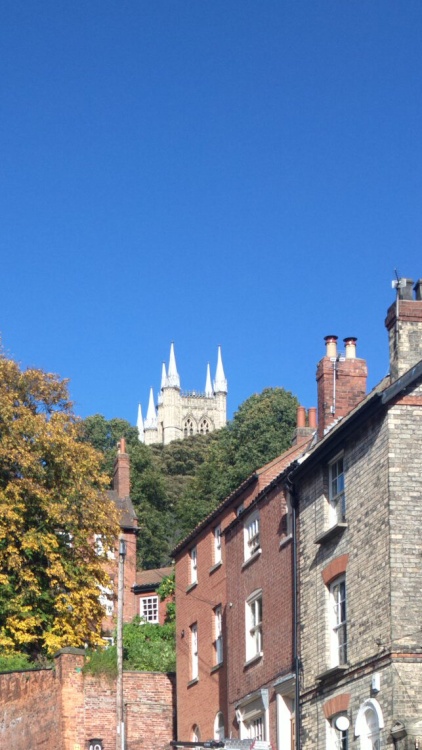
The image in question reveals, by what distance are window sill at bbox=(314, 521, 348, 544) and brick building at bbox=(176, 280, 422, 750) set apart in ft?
0.16

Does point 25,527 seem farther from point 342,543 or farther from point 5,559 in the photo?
point 342,543

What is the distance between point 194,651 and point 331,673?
16773mm

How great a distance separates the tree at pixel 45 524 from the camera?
1950 inches

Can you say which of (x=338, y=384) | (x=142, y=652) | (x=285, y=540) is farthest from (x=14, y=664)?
(x=338, y=384)

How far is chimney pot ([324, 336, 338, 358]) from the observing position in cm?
3606

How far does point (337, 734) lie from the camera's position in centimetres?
2959

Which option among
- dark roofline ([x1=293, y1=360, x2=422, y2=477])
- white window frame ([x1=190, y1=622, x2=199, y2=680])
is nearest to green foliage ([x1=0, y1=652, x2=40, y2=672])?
white window frame ([x1=190, y1=622, x2=199, y2=680])

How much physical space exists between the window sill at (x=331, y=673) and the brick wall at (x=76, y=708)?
→ 43.4 ft

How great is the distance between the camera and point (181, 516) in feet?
344

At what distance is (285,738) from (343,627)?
5.41m

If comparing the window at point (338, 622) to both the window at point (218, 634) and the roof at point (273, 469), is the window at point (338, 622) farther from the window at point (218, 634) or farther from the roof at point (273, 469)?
the window at point (218, 634)

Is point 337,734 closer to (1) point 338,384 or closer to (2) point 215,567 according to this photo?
(1) point 338,384

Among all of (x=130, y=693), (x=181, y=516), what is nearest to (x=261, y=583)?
(x=130, y=693)

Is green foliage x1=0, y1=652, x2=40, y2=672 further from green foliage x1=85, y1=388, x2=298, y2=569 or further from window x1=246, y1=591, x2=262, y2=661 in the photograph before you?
green foliage x1=85, y1=388, x2=298, y2=569
